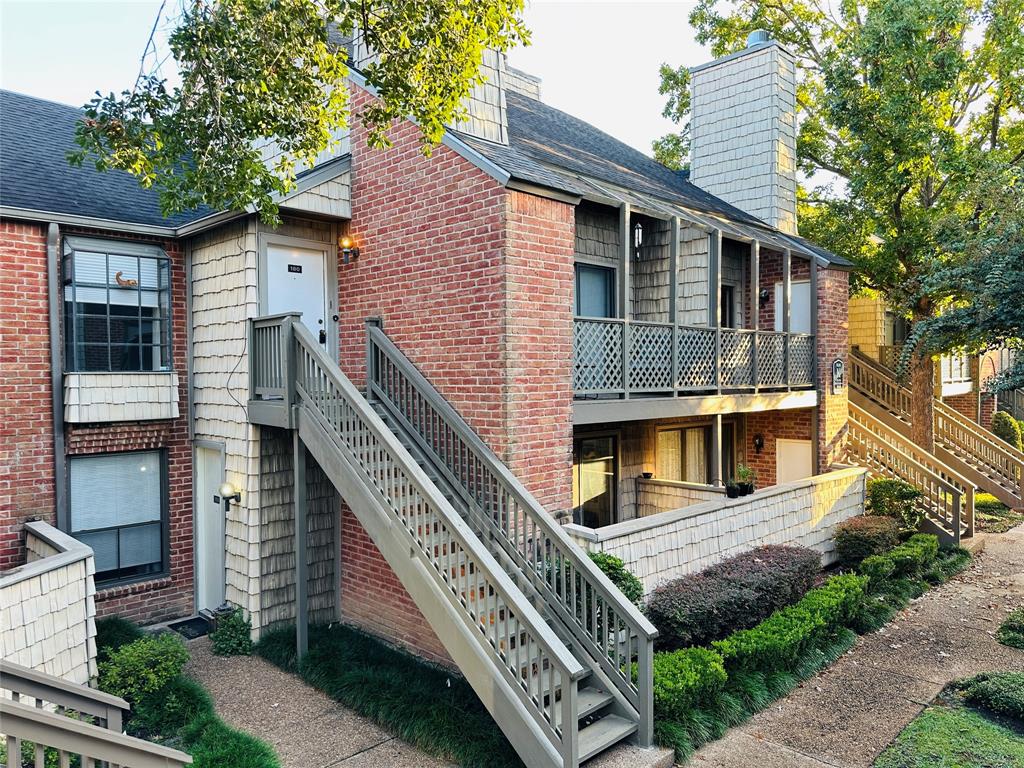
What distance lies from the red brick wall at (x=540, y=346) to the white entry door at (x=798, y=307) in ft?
21.1

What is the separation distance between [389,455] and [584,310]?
4.52 m

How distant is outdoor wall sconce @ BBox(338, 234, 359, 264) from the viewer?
8.70 meters

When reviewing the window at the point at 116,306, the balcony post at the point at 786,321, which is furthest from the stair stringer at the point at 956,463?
the window at the point at 116,306

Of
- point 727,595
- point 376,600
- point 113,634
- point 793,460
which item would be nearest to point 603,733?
point 727,595

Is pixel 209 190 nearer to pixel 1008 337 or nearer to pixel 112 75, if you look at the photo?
pixel 112 75

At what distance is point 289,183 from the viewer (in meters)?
7.03

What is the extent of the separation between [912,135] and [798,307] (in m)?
3.97

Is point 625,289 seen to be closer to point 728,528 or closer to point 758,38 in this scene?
point 728,528

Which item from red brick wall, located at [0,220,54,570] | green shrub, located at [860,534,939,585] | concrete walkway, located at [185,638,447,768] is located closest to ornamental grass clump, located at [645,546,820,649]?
green shrub, located at [860,534,939,585]

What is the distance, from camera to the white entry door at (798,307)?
12.2 meters

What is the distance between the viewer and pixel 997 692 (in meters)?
6.34

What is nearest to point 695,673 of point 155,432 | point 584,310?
point 584,310

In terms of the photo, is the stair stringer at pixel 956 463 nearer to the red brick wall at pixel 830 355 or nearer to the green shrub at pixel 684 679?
the red brick wall at pixel 830 355

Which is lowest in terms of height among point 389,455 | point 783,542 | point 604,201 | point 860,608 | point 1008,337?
point 860,608
